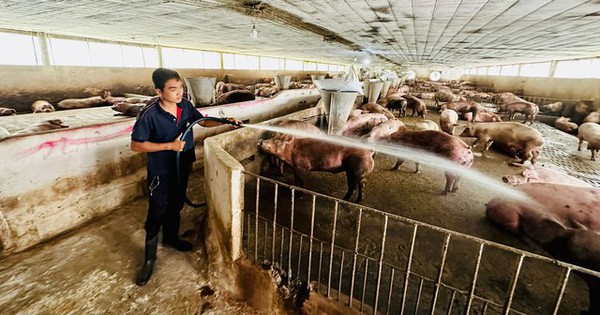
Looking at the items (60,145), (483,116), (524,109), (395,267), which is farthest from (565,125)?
(60,145)

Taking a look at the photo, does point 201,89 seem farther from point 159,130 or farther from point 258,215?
point 258,215

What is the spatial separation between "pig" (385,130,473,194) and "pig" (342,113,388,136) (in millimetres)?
2367

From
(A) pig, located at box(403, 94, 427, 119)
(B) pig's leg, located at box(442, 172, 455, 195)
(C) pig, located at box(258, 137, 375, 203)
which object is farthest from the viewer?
(A) pig, located at box(403, 94, 427, 119)

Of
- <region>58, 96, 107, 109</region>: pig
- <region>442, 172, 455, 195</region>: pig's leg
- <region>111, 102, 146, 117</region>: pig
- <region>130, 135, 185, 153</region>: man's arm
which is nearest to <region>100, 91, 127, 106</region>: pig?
<region>58, 96, 107, 109</region>: pig

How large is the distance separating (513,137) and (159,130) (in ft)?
32.1

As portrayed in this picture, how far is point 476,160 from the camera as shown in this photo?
26.7 feet

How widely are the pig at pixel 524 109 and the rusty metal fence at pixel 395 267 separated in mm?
12989

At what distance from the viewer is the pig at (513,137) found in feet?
25.2

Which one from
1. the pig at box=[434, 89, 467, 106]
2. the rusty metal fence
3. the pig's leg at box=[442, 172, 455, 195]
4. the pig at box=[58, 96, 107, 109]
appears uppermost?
the pig at box=[434, 89, 467, 106]

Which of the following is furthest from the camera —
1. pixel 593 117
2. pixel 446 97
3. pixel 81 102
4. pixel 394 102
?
pixel 446 97

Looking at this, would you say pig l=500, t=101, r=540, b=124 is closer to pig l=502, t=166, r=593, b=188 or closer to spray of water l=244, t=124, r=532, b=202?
spray of water l=244, t=124, r=532, b=202

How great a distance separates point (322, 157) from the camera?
4.95 metres

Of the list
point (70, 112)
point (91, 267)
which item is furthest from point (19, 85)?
point (91, 267)

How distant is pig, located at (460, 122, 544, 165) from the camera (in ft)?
25.2
